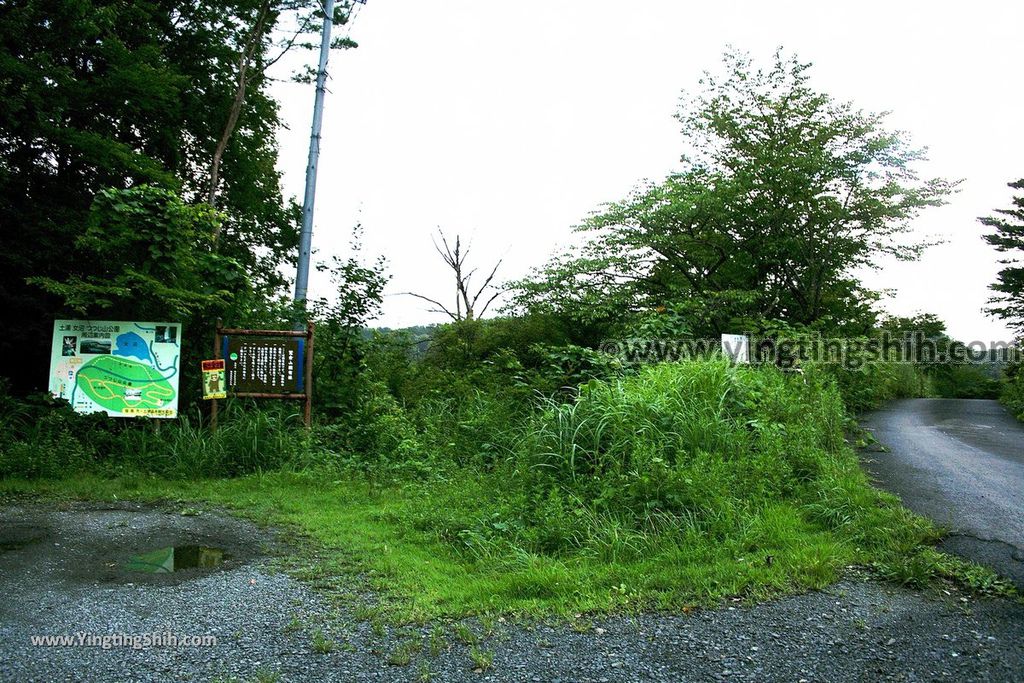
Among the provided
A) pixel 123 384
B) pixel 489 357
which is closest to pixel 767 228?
pixel 489 357

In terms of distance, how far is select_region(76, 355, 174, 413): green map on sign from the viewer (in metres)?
8.55

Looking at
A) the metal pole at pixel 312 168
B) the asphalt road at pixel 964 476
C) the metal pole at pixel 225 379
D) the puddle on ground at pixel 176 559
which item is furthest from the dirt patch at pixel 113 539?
the asphalt road at pixel 964 476

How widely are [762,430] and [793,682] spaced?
3900 mm

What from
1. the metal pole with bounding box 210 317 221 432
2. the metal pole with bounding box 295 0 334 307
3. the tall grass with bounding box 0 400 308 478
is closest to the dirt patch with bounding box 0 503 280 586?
the tall grass with bounding box 0 400 308 478

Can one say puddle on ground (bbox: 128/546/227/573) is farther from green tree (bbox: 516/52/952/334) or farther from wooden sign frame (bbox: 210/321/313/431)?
green tree (bbox: 516/52/952/334)

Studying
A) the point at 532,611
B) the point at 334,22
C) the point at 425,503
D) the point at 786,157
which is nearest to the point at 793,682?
the point at 532,611

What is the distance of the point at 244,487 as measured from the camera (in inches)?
296

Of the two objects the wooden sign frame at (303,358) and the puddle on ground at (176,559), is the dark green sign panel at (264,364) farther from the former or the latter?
the puddle on ground at (176,559)

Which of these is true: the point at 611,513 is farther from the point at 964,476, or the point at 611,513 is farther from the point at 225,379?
the point at 225,379

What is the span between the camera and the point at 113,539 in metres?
5.42

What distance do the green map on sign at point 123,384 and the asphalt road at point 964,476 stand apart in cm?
813

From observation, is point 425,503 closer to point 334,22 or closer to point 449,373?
point 449,373

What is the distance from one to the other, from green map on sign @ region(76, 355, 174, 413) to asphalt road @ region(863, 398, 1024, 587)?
8.13 m

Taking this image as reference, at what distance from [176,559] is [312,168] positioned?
26.9ft
